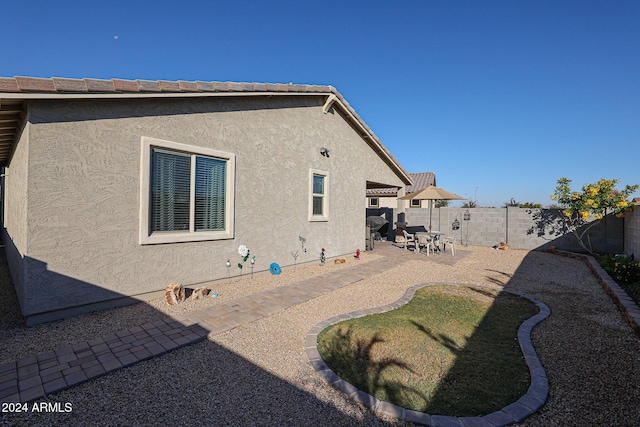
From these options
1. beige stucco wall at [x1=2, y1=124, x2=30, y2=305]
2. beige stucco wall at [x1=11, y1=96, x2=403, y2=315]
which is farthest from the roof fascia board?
beige stucco wall at [x1=2, y1=124, x2=30, y2=305]

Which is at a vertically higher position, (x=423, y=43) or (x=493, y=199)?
(x=423, y=43)

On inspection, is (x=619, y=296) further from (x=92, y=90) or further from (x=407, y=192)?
(x=407, y=192)

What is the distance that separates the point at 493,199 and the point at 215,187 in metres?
50.6

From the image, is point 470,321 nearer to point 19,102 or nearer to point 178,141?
point 178,141

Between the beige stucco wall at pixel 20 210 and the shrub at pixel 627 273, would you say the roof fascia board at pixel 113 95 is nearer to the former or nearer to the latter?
the beige stucco wall at pixel 20 210

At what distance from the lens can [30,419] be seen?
262 centimetres

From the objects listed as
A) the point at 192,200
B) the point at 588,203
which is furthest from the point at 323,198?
the point at 588,203

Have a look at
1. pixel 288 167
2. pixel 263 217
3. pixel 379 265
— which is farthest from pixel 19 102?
pixel 379 265

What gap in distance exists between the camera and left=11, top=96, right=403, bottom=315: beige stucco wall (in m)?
4.66

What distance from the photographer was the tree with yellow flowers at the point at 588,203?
1123 centimetres

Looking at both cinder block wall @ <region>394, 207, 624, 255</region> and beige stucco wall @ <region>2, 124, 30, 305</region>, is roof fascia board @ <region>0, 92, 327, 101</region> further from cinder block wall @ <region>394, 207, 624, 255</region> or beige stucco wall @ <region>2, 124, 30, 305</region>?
cinder block wall @ <region>394, 207, 624, 255</region>

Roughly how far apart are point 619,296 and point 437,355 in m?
5.61

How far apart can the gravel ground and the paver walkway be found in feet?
0.60

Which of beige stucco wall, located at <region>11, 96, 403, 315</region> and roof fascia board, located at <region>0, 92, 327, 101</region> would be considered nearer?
roof fascia board, located at <region>0, 92, 327, 101</region>
